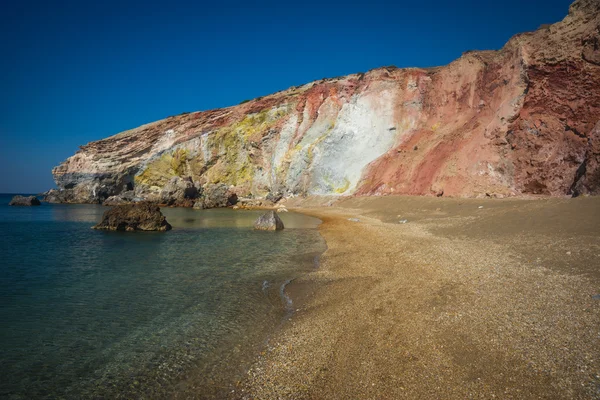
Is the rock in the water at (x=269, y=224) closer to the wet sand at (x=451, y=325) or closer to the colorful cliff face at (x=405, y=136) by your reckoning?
the wet sand at (x=451, y=325)

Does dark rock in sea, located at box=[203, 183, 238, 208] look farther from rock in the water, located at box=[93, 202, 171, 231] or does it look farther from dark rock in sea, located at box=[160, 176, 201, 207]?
rock in the water, located at box=[93, 202, 171, 231]

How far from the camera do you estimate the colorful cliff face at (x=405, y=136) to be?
2170 centimetres

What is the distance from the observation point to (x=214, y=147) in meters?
57.6

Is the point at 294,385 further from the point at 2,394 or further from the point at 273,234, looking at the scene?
the point at 273,234

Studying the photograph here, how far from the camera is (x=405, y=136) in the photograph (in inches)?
1581

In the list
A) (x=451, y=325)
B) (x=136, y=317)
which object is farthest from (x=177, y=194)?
(x=451, y=325)

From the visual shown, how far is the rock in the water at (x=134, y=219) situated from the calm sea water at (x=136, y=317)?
21.9ft

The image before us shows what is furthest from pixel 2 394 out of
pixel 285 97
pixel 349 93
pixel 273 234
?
pixel 285 97

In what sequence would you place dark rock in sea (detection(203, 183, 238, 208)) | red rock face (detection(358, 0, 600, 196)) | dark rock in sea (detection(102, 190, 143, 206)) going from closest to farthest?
red rock face (detection(358, 0, 600, 196)) < dark rock in sea (detection(203, 183, 238, 208)) < dark rock in sea (detection(102, 190, 143, 206))

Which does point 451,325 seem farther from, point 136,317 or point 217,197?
point 217,197

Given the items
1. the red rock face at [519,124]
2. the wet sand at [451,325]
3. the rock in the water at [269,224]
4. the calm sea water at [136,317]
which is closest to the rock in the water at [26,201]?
the calm sea water at [136,317]

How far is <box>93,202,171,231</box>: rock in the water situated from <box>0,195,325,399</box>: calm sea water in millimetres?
6672

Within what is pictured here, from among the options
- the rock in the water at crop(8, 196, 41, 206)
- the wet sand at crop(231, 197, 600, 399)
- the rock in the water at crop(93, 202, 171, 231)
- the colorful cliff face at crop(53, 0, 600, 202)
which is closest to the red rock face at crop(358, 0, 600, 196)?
the colorful cliff face at crop(53, 0, 600, 202)

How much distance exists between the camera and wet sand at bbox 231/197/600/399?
4082 millimetres
